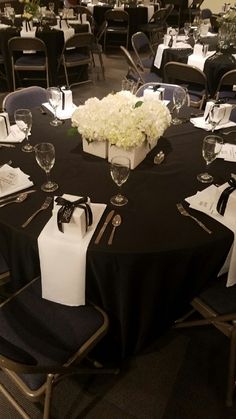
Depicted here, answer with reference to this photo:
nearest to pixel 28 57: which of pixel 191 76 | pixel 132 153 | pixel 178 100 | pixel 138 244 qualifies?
pixel 191 76

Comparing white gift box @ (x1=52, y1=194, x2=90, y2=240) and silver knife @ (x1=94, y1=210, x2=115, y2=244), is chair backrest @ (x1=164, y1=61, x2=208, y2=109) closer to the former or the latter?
silver knife @ (x1=94, y1=210, x2=115, y2=244)

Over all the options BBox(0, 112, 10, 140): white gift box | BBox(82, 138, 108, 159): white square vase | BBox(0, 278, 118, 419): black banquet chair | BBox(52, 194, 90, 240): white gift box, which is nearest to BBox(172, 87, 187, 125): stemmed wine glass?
BBox(82, 138, 108, 159): white square vase

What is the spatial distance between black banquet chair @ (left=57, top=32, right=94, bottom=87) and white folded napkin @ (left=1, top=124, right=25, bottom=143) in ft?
9.52

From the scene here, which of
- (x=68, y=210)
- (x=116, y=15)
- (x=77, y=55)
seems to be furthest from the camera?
(x=116, y=15)

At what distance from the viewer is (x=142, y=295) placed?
1.49 metres

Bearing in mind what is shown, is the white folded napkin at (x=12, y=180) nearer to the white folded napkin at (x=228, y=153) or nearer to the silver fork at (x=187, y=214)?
the silver fork at (x=187, y=214)

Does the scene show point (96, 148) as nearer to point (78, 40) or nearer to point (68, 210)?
point (68, 210)

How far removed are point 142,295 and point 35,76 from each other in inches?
173

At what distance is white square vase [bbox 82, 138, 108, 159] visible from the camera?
184cm

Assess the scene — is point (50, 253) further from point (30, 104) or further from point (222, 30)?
point (222, 30)

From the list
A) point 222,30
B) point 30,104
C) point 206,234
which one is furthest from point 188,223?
point 222,30

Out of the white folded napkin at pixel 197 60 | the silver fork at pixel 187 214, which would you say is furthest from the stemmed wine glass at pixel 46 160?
the white folded napkin at pixel 197 60

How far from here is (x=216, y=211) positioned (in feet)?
4.93

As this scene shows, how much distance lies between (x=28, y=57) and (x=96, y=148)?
3.57 meters
